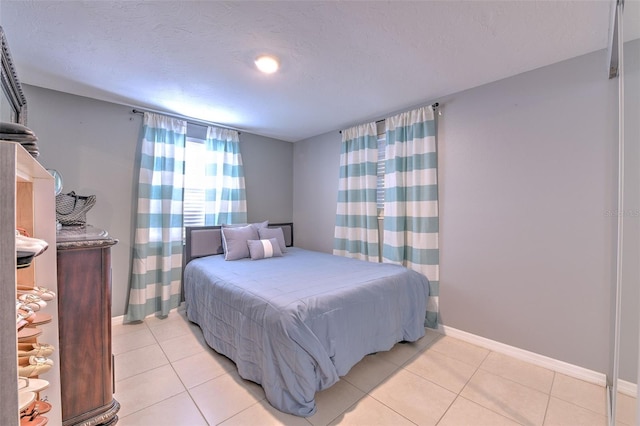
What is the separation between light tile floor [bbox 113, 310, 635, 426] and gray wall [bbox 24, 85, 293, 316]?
1.25 metres

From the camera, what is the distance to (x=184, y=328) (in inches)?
111

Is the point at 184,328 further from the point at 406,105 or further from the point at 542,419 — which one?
the point at 406,105

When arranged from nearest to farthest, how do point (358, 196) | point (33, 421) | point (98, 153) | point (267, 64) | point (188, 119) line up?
1. point (33, 421)
2. point (267, 64)
3. point (98, 153)
4. point (188, 119)
5. point (358, 196)

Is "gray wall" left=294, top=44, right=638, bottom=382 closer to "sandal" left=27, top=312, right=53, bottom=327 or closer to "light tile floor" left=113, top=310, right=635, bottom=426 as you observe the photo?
"light tile floor" left=113, top=310, right=635, bottom=426

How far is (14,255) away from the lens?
59 cm

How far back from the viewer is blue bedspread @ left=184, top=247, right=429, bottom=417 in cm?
162

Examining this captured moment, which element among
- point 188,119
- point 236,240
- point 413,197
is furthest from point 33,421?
point 188,119

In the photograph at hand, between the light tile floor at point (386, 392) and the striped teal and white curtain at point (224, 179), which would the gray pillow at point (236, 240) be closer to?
the striped teal and white curtain at point (224, 179)

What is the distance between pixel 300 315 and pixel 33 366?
3.76ft

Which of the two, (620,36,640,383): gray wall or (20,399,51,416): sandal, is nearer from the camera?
(20,399,51,416): sandal

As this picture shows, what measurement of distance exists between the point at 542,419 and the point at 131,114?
447 centimetres

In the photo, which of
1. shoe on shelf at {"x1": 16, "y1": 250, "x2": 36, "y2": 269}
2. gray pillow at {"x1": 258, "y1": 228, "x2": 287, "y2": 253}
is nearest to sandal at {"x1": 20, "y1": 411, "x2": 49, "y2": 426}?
shoe on shelf at {"x1": 16, "y1": 250, "x2": 36, "y2": 269}

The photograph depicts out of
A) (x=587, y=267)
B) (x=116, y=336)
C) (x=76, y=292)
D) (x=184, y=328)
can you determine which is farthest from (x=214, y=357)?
(x=587, y=267)

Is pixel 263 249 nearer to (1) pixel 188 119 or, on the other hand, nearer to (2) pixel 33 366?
A: (1) pixel 188 119
